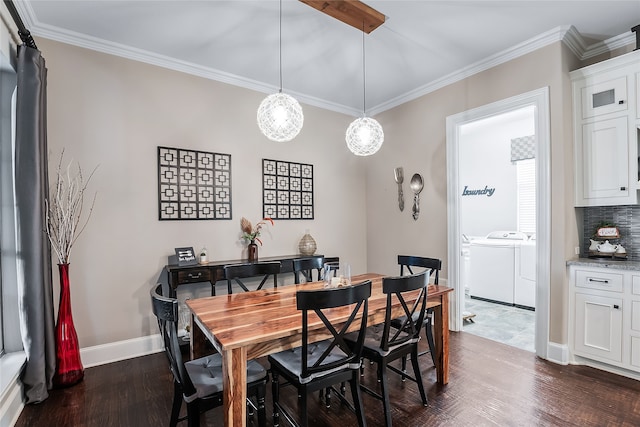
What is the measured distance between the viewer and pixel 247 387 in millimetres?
1681

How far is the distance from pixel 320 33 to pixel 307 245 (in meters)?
2.42

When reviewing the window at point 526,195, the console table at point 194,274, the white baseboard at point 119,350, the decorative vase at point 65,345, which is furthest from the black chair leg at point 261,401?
the window at point 526,195

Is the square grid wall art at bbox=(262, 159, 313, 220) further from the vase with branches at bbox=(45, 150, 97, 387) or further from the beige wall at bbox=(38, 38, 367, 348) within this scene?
the vase with branches at bbox=(45, 150, 97, 387)

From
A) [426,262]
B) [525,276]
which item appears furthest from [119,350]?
[525,276]

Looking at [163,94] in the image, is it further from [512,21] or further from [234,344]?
[512,21]

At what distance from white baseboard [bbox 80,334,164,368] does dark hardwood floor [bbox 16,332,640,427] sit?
93 mm

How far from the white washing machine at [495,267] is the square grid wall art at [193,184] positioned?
402 cm

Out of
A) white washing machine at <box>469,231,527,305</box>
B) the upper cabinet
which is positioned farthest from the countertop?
white washing machine at <box>469,231,527,305</box>

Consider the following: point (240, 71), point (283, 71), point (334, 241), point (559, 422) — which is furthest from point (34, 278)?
point (559, 422)

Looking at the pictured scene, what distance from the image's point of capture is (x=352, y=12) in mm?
2484

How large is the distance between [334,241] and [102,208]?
2.84 meters

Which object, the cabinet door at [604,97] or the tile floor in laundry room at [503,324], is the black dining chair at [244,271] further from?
the cabinet door at [604,97]

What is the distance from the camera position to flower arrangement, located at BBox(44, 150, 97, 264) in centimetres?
255

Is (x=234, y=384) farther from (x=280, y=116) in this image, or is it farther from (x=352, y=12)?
(x=352, y=12)
